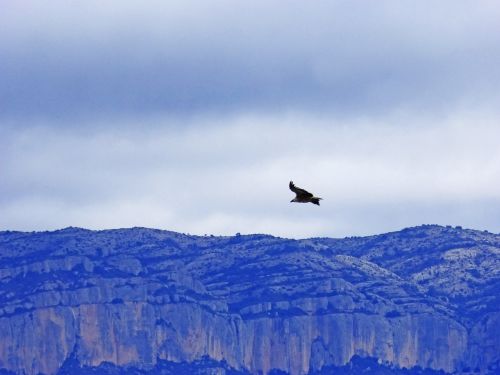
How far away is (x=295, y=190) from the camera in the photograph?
148 meters
